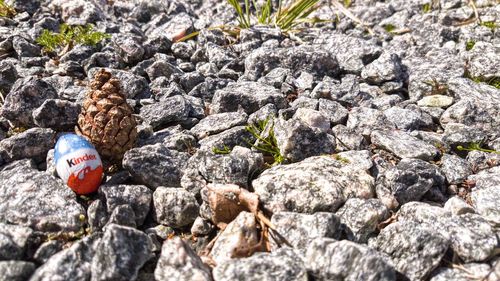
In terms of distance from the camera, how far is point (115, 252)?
2.58 metres

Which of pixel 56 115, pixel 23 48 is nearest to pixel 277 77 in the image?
pixel 56 115

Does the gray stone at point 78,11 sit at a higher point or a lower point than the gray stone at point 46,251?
higher

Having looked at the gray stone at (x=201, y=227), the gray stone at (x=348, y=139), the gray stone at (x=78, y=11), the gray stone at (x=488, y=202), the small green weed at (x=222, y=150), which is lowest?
the gray stone at (x=488, y=202)

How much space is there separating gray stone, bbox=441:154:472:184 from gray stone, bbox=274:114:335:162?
3.03 ft

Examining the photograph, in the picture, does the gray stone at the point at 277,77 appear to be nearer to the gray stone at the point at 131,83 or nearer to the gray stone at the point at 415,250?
the gray stone at the point at 131,83

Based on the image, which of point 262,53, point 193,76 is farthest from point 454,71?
point 193,76

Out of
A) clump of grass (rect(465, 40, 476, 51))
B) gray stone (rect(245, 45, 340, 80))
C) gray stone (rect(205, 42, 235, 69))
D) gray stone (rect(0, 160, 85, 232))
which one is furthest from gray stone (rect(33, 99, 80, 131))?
clump of grass (rect(465, 40, 476, 51))

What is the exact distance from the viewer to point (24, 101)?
390 cm

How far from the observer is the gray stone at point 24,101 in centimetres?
387

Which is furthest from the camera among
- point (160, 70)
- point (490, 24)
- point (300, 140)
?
point (490, 24)

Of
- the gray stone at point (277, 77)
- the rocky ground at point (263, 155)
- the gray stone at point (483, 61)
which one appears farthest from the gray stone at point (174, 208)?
the gray stone at point (483, 61)

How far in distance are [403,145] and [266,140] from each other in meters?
1.18

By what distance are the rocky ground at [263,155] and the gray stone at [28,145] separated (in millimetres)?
11

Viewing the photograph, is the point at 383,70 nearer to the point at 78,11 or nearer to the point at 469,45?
the point at 469,45
